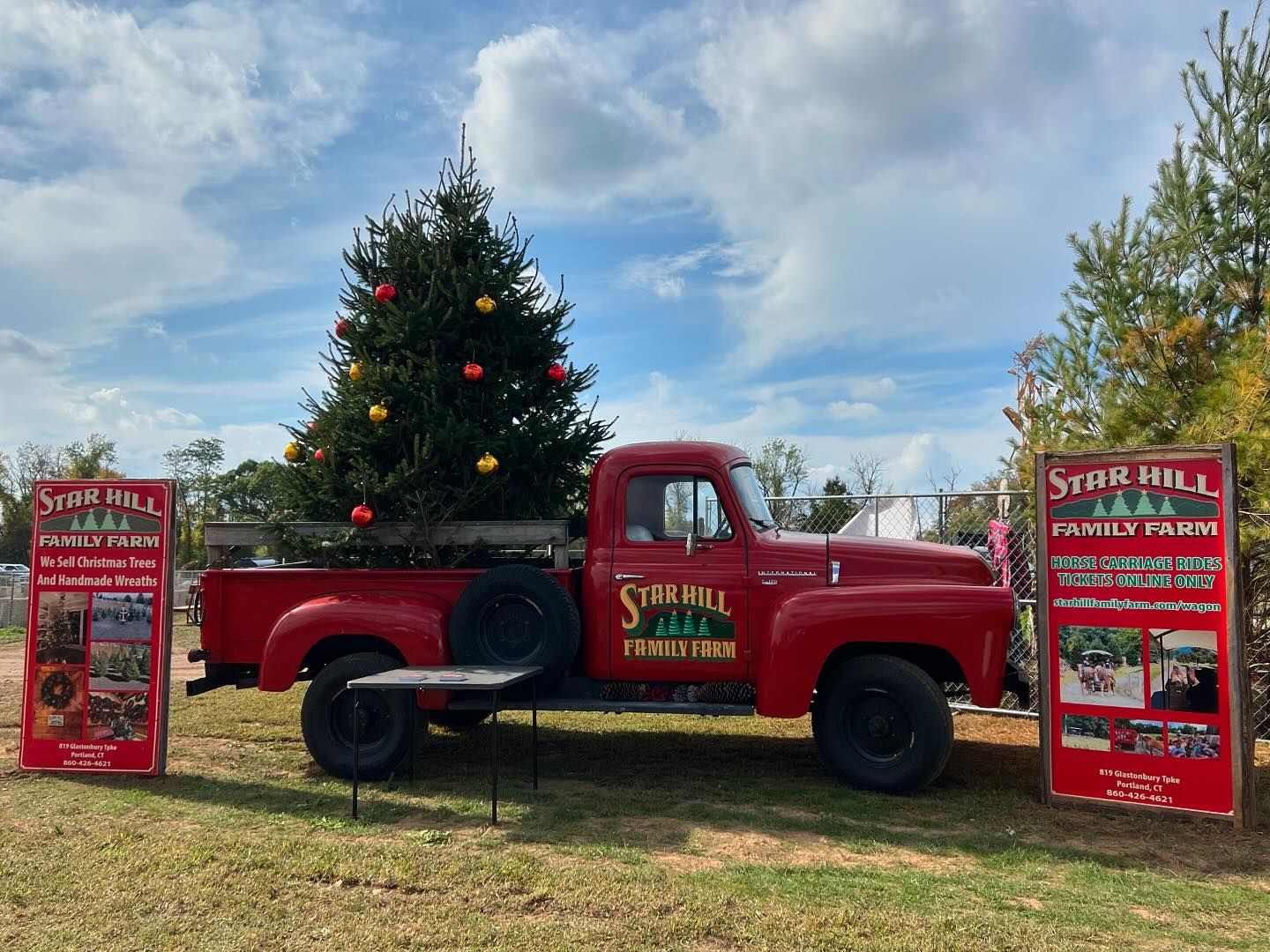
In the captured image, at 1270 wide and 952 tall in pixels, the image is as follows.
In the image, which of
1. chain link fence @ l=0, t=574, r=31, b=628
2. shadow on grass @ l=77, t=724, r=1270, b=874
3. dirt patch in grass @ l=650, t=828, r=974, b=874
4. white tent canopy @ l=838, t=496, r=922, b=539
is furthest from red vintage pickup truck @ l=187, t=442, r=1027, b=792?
chain link fence @ l=0, t=574, r=31, b=628

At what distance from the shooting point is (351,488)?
7223 millimetres

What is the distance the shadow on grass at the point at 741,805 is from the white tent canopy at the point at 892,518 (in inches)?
105

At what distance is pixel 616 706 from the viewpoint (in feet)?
20.3

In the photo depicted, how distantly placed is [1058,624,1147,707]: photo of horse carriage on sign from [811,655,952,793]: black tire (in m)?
0.83

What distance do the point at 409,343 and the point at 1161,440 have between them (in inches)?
238

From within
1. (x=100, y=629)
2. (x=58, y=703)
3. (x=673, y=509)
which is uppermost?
(x=673, y=509)

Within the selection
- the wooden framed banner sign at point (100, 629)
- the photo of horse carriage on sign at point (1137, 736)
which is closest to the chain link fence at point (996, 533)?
the photo of horse carriage on sign at point (1137, 736)

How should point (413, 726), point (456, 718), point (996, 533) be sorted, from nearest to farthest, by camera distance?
point (413, 726) < point (456, 718) < point (996, 533)

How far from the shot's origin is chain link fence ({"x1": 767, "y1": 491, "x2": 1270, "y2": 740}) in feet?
24.2

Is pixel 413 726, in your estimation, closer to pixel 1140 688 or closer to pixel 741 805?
pixel 741 805

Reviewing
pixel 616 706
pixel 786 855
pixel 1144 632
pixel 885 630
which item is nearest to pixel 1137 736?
pixel 1144 632

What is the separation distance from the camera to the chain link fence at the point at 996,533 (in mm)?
7391

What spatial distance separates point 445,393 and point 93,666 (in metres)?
3.21

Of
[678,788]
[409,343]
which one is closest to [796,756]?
[678,788]
